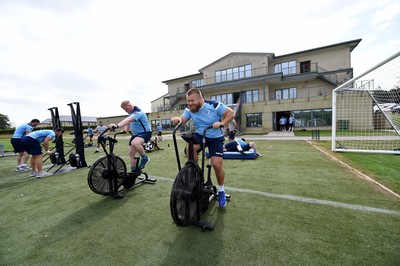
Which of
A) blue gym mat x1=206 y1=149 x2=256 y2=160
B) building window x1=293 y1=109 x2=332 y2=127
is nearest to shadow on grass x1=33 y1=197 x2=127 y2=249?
blue gym mat x1=206 y1=149 x2=256 y2=160

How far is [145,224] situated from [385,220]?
9.93 ft

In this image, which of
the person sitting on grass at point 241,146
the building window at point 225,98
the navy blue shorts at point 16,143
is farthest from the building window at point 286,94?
the navy blue shorts at point 16,143

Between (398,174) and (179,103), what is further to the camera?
(179,103)

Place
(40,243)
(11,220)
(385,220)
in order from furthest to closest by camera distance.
Answer: (11,220) < (385,220) < (40,243)

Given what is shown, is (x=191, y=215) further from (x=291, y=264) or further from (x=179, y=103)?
(x=179, y=103)

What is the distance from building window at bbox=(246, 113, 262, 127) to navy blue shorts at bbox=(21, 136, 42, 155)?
69.7 feet

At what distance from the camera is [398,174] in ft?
13.8

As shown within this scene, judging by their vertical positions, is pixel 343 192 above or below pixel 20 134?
below

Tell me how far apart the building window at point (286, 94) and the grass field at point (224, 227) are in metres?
21.1

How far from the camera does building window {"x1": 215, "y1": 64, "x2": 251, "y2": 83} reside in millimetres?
25125

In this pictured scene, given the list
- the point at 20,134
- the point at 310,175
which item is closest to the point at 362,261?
the point at 310,175

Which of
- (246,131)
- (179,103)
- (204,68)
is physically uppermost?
(204,68)

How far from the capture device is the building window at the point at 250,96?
24.1 m

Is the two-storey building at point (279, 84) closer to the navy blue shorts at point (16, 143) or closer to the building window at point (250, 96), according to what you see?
the building window at point (250, 96)
